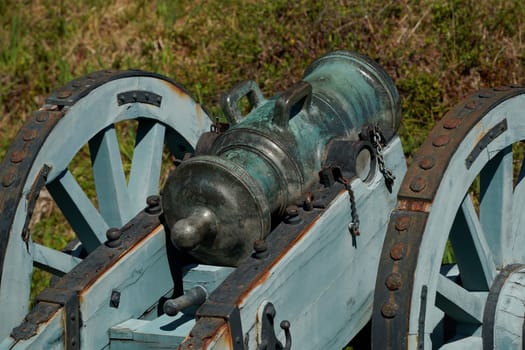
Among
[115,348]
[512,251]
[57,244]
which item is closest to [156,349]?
[115,348]

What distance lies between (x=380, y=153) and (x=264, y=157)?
18.2 inches

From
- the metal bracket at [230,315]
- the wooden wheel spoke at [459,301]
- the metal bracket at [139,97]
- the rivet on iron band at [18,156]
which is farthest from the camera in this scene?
the metal bracket at [139,97]

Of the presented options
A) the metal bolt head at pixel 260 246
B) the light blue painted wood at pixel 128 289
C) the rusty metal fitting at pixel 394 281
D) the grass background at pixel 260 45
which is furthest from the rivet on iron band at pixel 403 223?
the grass background at pixel 260 45

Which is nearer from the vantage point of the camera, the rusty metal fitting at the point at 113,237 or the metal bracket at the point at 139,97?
the rusty metal fitting at the point at 113,237

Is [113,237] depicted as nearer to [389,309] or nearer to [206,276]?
[206,276]

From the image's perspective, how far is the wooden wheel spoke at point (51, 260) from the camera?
4.07 m

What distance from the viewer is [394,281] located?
11.3 ft

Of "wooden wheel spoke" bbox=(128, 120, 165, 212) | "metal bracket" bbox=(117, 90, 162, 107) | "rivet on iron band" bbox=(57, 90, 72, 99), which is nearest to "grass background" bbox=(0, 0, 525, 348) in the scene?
"wooden wheel spoke" bbox=(128, 120, 165, 212)

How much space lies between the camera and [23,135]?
13.1 feet

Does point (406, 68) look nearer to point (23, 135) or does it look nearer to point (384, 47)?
point (384, 47)

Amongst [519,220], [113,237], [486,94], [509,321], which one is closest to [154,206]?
[113,237]

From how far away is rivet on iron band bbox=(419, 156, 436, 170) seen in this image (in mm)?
3568

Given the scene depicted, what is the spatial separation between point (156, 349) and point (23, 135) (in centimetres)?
92

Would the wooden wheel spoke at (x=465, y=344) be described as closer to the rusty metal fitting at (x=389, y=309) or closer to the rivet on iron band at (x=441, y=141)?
the rusty metal fitting at (x=389, y=309)
